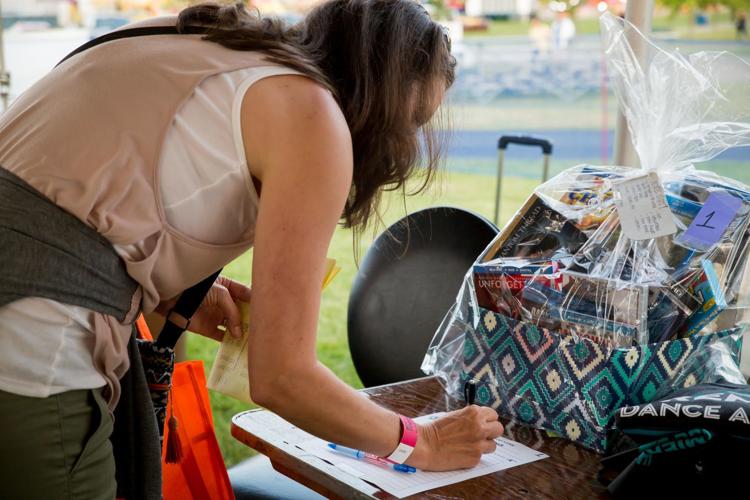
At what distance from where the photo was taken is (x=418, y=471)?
1165mm

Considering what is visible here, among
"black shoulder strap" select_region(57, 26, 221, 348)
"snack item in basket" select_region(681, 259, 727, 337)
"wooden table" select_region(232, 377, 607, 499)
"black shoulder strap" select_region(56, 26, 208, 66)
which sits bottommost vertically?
"wooden table" select_region(232, 377, 607, 499)

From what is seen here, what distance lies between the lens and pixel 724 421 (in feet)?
3.35

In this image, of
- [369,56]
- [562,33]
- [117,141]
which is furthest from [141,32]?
[562,33]

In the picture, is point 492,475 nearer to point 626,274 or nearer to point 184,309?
point 626,274

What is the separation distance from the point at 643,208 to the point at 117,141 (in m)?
0.73

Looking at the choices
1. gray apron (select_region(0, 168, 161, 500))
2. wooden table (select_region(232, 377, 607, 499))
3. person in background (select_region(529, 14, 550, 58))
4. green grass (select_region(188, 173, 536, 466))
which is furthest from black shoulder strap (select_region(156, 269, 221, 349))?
person in background (select_region(529, 14, 550, 58))

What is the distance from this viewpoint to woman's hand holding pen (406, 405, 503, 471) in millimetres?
1157

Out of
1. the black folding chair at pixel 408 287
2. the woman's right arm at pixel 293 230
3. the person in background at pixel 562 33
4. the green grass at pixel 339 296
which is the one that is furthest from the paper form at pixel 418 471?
the person in background at pixel 562 33

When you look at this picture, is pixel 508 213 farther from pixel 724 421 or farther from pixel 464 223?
pixel 724 421

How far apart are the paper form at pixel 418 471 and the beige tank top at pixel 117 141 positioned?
0.32 m

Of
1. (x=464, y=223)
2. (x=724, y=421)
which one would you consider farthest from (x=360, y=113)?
(x=464, y=223)

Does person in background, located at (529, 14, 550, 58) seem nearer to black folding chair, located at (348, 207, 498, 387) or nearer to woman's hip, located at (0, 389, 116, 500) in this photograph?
black folding chair, located at (348, 207, 498, 387)

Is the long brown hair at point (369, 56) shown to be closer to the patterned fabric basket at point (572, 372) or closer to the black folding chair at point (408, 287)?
the patterned fabric basket at point (572, 372)

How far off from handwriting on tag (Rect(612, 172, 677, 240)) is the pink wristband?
423 mm
